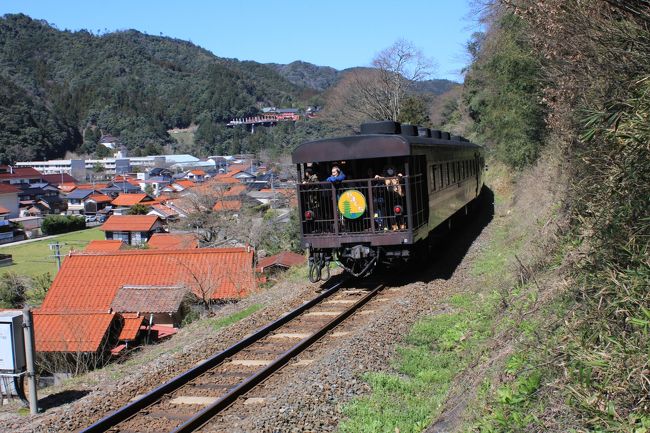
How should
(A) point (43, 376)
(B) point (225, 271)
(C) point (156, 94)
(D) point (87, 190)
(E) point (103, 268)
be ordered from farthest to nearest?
(C) point (156, 94) < (D) point (87, 190) < (E) point (103, 268) < (B) point (225, 271) < (A) point (43, 376)

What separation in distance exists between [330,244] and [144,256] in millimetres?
13276

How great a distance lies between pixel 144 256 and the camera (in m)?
23.8

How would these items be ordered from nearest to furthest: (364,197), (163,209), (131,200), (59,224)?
(364,197)
(163,209)
(59,224)
(131,200)

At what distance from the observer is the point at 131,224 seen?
5900cm

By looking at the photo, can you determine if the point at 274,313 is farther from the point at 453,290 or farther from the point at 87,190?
the point at 87,190

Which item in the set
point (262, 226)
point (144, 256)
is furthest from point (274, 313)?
point (262, 226)

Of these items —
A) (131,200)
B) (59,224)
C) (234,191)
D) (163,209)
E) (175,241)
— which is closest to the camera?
(234,191)

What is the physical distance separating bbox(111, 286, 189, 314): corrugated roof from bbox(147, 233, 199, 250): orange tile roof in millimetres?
17104

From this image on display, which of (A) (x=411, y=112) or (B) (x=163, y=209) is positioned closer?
(A) (x=411, y=112)

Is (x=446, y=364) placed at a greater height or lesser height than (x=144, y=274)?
greater

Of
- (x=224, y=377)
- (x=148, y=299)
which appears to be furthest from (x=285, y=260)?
(x=224, y=377)

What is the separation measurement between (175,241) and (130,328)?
29418 millimetres

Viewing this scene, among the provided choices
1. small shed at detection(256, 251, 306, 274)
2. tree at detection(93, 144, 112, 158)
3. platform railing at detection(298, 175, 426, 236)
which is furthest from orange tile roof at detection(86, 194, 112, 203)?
platform railing at detection(298, 175, 426, 236)

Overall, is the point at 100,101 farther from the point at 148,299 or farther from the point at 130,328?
the point at 130,328
